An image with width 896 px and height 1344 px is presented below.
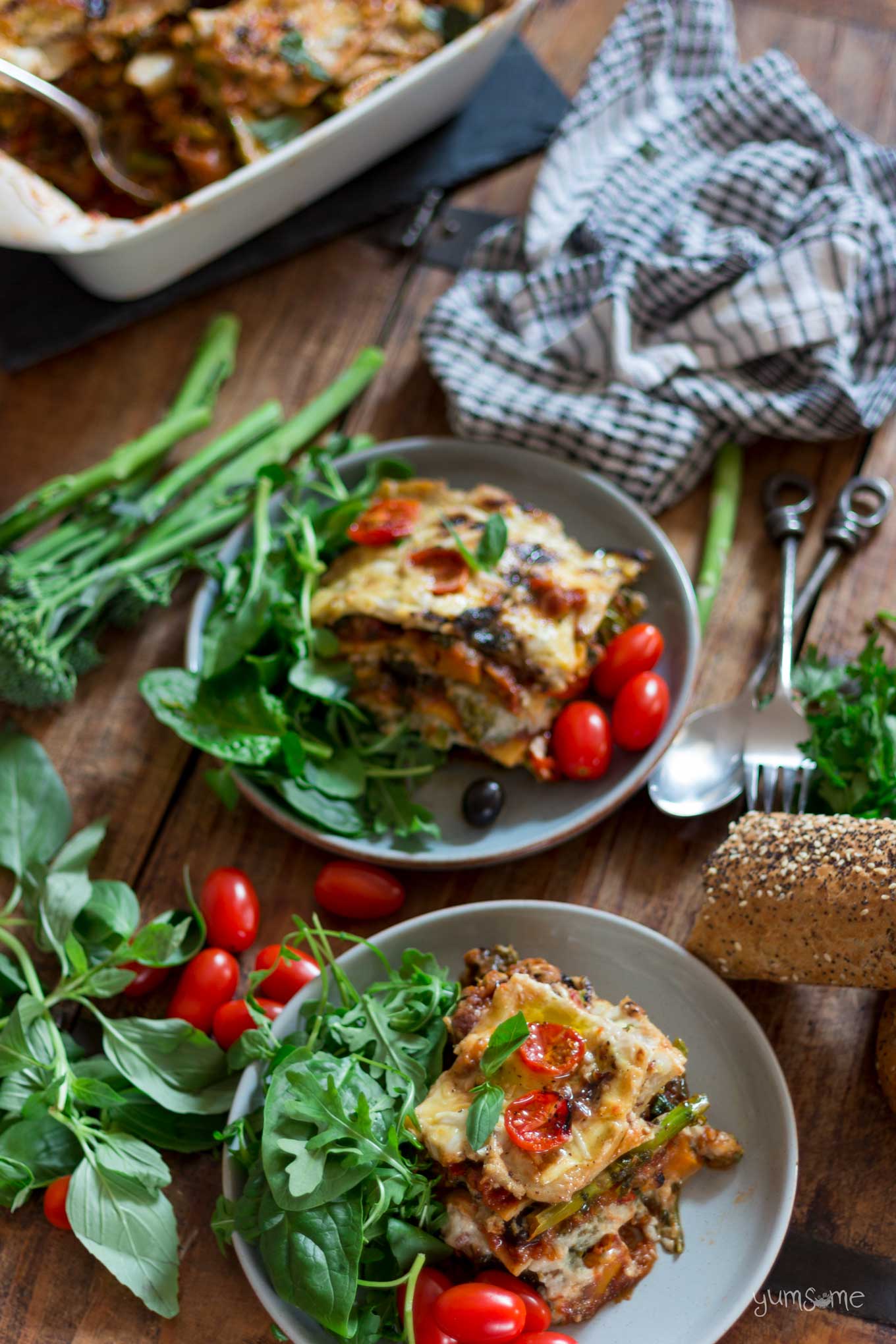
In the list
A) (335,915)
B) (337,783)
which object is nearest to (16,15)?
(337,783)

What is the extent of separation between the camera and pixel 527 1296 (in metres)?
2.15

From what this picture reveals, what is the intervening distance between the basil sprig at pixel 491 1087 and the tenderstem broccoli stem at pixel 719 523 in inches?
51.6

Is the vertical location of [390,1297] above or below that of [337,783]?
below

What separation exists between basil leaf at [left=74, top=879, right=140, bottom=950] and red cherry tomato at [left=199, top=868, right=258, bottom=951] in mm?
176

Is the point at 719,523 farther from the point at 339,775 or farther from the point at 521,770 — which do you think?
the point at 339,775

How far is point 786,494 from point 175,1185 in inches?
92.9

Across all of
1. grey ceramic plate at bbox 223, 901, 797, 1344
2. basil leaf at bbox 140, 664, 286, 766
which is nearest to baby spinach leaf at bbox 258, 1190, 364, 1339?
grey ceramic plate at bbox 223, 901, 797, 1344

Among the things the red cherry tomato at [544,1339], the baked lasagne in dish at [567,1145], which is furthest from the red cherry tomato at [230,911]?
the red cherry tomato at [544,1339]

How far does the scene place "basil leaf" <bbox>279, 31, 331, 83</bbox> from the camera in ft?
10.7

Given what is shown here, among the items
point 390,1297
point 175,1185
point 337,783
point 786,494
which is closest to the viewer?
point 390,1297

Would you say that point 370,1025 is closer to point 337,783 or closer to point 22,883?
point 337,783

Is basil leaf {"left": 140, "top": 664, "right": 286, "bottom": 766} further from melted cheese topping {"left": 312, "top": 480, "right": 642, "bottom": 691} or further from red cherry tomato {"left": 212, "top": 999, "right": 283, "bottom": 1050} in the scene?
red cherry tomato {"left": 212, "top": 999, "right": 283, "bottom": 1050}

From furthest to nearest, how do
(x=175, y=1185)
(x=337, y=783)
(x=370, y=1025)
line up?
(x=337, y=783)
(x=175, y=1185)
(x=370, y=1025)

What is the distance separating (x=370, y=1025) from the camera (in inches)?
92.3
